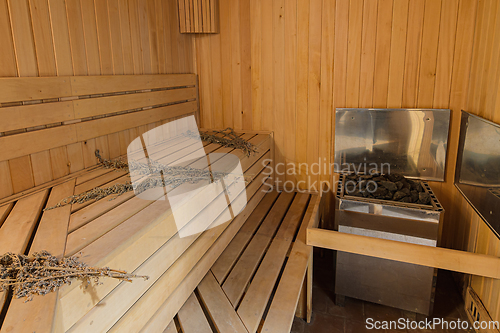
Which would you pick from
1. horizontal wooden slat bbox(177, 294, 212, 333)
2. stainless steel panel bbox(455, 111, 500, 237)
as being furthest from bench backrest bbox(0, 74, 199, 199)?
stainless steel panel bbox(455, 111, 500, 237)

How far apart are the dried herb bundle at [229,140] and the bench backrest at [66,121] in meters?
0.38

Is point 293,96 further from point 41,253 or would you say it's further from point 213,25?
point 41,253

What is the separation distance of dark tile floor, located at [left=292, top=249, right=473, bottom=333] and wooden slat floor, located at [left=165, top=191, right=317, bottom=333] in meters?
0.42

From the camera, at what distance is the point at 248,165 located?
230 centimetres

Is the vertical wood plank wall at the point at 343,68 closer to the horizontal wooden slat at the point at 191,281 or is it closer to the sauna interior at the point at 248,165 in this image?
the sauna interior at the point at 248,165

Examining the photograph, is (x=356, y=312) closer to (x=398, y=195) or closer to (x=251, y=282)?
(x=398, y=195)

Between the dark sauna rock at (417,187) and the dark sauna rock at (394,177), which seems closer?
the dark sauna rock at (417,187)

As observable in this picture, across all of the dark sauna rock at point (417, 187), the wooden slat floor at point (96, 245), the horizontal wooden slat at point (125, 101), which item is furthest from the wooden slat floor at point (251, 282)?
the horizontal wooden slat at point (125, 101)

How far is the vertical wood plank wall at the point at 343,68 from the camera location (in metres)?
2.25

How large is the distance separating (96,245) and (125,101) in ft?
4.37

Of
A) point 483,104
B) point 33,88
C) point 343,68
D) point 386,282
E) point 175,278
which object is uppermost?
point 343,68

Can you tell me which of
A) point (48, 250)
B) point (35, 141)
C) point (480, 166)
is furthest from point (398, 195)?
point (35, 141)

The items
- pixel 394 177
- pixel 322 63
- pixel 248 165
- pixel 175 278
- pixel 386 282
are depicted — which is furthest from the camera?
pixel 322 63

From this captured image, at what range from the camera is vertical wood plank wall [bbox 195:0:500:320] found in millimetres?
2248
